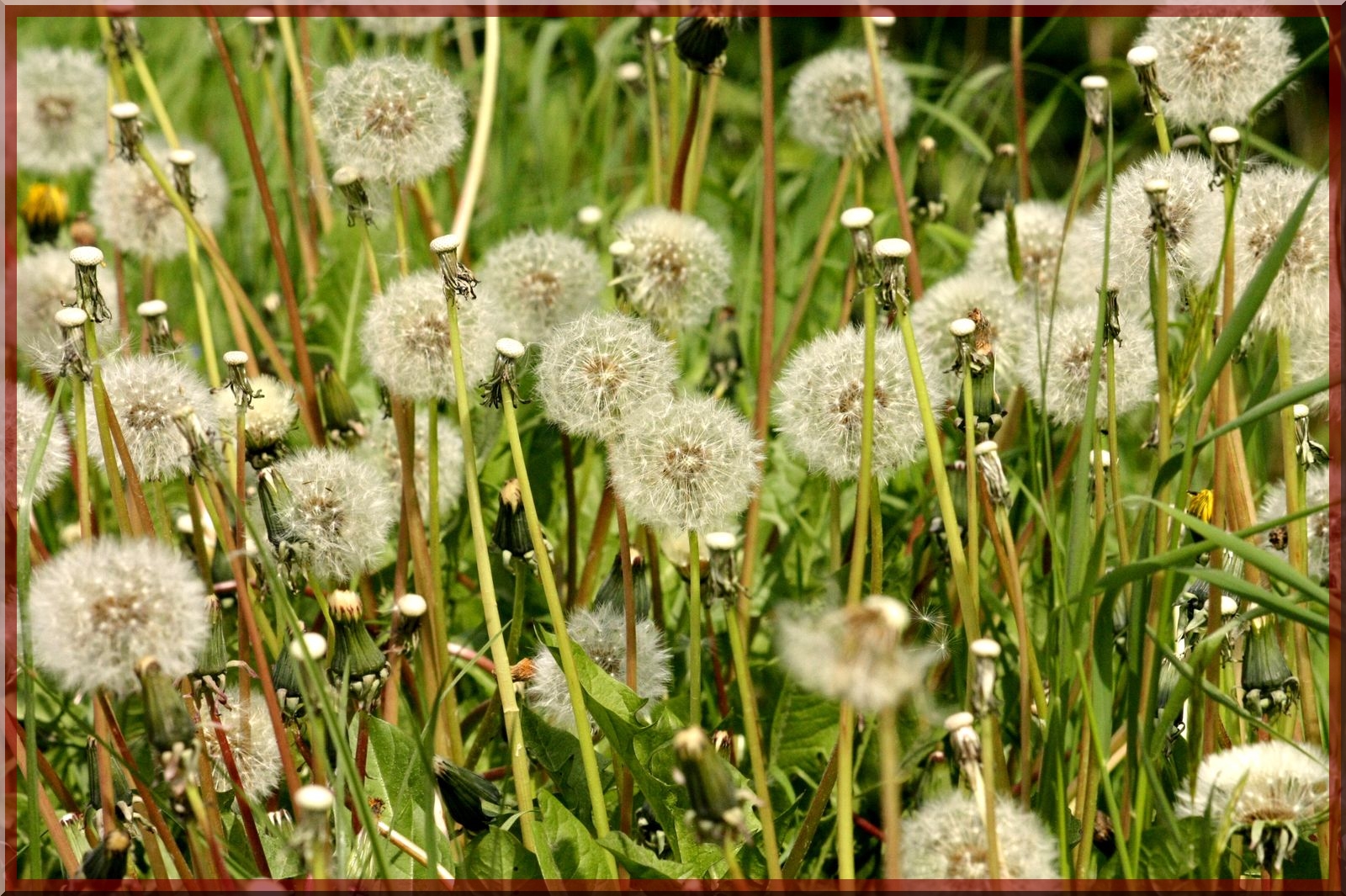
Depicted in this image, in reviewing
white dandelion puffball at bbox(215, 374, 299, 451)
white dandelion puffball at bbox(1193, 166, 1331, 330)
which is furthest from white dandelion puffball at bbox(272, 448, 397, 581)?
white dandelion puffball at bbox(1193, 166, 1331, 330)

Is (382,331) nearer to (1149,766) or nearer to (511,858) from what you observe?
(511,858)

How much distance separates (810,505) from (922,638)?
1.42 ft

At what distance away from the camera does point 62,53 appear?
7.94 ft

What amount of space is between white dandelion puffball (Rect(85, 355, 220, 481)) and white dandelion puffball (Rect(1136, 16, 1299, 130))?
1.04 metres

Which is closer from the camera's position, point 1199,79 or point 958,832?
point 958,832

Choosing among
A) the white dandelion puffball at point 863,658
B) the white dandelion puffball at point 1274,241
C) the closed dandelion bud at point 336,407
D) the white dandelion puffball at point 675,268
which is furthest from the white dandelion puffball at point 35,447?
the white dandelion puffball at point 1274,241

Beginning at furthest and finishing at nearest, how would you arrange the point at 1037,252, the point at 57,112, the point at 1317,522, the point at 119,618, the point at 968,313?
1. the point at 57,112
2. the point at 1037,252
3. the point at 968,313
4. the point at 1317,522
5. the point at 119,618

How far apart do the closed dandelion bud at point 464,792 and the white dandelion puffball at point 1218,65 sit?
3.20ft

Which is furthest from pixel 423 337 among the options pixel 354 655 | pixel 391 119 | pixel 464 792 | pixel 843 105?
pixel 843 105

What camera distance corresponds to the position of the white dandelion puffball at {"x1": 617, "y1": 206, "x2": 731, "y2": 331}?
1680 millimetres

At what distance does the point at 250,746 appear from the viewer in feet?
4.27

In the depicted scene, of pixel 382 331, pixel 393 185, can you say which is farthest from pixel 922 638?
pixel 393 185

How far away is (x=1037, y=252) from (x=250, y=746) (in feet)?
3.90

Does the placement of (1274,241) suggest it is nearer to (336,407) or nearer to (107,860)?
(336,407)
